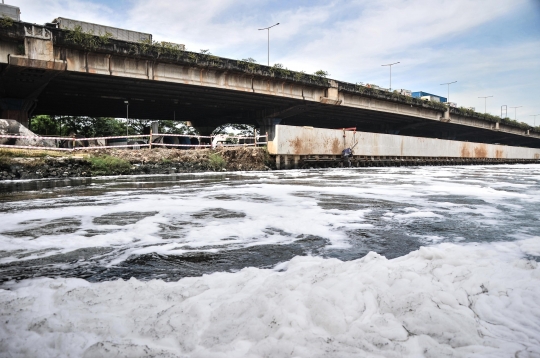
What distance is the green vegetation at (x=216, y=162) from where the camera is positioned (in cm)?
1733

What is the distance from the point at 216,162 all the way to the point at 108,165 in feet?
16.7

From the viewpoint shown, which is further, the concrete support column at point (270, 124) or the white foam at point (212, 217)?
the concrete support column at point (270, 124)

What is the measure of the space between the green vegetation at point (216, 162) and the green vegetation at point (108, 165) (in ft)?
12.9

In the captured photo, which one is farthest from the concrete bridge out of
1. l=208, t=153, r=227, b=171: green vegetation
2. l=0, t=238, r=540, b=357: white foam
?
l=0, t=238, r=540, b=357: white foam

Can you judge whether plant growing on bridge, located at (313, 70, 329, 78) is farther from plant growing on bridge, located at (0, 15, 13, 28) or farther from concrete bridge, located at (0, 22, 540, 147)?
plant growing on bridge, located at (0, 15, 13, 28)

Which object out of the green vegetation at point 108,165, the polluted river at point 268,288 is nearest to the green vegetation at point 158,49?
the green vegetation at point 108,165

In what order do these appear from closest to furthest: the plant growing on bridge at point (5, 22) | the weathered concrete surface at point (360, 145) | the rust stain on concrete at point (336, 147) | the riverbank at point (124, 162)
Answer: the riverbank at point (124, 162)
the plant growing on bridge at point (5, 22)
the weathered concrete surface at point (360, 145)
the rust stain on concrete at point (336, 147)

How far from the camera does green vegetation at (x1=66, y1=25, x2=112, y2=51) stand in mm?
18062

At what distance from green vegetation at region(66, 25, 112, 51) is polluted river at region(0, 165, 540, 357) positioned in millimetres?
16808

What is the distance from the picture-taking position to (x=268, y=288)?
233 centimetres

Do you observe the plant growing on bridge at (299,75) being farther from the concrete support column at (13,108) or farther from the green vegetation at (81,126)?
the green vegetation at (81,126)

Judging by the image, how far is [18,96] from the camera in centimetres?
2341

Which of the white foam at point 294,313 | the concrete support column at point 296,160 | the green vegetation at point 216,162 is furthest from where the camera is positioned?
the concrete support column at point 296,160

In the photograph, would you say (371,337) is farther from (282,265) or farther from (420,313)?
(282,265)
